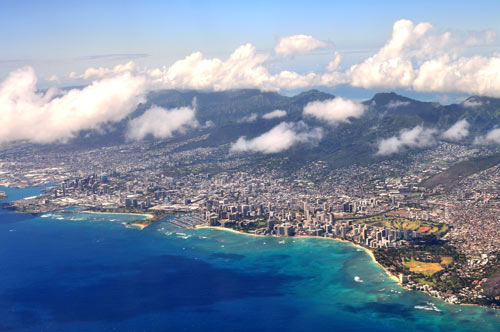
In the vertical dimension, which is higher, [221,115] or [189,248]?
[221,115]

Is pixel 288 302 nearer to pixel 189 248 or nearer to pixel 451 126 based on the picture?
pixel 189 248

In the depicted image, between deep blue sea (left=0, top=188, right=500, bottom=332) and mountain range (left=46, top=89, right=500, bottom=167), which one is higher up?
mountain range (left=46, top=89, right=500, bottom=167)

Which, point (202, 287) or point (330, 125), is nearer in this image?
point (202, 287)

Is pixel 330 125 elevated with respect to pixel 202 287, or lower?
elevated

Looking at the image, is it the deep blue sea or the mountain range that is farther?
the mountain range

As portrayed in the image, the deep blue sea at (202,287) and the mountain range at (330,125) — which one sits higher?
the mountain range at (330,125)

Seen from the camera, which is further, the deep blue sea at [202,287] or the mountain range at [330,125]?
the mountain range at [330,125]

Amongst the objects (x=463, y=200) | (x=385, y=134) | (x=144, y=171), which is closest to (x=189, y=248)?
(x=463, y=200)

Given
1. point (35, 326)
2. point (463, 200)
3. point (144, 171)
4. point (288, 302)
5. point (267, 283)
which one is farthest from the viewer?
point (144, 171)
